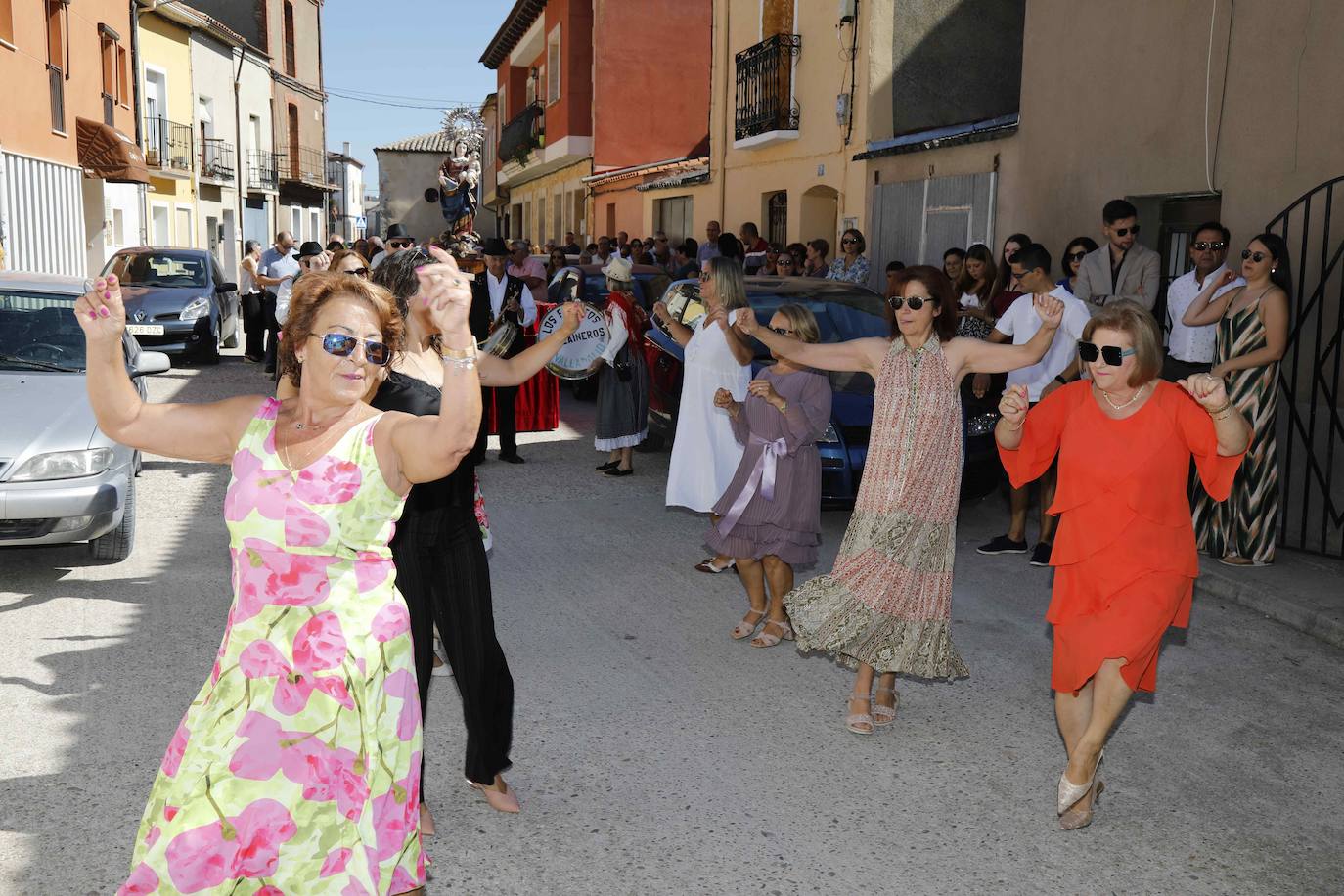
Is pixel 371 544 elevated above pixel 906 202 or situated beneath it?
situated beneath

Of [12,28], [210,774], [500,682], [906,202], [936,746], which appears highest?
[12,28]

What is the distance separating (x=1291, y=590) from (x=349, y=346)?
19.1 feet

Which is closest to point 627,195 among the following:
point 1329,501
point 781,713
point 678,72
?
point 678,72

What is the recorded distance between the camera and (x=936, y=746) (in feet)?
16.0

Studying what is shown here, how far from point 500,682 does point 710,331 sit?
3.60m

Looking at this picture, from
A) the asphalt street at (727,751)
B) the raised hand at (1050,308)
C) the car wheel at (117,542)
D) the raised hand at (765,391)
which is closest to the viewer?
the asphalt street at (727,751)

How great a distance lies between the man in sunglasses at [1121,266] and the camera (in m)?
8.41

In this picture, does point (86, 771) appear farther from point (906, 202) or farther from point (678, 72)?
point (678, 72)

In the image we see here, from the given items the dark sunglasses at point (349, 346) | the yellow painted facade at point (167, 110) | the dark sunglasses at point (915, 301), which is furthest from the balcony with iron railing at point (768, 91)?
the yellow painted facade at point (167, 110)

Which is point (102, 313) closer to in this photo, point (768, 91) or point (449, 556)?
point (449, 556)

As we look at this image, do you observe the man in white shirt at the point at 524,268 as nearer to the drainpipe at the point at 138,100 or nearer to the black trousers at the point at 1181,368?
the black trousers at the point at 1181,368

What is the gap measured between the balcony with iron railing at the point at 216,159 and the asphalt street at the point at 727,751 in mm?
29843

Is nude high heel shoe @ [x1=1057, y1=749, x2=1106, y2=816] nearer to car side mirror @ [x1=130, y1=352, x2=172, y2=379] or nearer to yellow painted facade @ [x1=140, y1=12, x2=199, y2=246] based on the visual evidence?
car side mirror @ [x1=130, y1=352, x2=172, y2=379]

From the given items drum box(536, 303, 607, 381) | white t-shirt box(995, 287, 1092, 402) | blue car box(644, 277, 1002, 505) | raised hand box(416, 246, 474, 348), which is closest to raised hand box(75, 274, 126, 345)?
raised hand box(416, 246, 474, 348)
